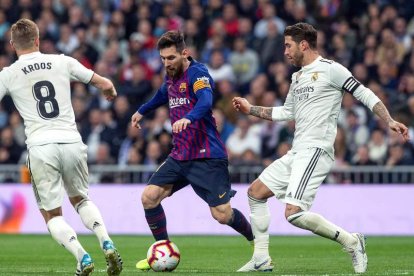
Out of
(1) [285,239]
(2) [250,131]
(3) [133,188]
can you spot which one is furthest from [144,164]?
(1) [285,239]

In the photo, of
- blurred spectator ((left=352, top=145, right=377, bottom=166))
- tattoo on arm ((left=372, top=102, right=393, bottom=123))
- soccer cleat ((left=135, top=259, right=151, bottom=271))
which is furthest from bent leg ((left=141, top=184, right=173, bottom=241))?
blurred spectator ((left=352, top=145, right=377, bottom=166))

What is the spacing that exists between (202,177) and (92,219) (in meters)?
1.71

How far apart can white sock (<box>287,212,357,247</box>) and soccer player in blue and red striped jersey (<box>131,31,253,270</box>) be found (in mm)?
1155

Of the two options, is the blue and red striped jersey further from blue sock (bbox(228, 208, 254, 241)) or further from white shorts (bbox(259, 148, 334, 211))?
white shorts (bbox(259, 148, 334, 211))

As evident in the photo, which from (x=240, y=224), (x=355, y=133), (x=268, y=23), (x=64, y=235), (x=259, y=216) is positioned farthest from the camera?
(x=268, y=23)

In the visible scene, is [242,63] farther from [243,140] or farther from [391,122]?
[391,122]

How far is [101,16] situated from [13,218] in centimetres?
575

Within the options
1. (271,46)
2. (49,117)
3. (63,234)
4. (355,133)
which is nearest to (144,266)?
(63,234)

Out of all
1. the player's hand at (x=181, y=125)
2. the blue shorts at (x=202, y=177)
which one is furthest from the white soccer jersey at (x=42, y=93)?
the blue shorts at (x=202, y=177)

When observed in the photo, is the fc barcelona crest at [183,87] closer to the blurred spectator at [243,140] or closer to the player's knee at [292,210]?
the player's knee at [292,210]

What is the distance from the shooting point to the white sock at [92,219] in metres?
10.4

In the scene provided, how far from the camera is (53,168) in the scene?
10336 mm

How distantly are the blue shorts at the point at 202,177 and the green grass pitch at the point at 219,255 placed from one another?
79 centimetres

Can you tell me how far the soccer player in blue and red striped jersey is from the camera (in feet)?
38.4
